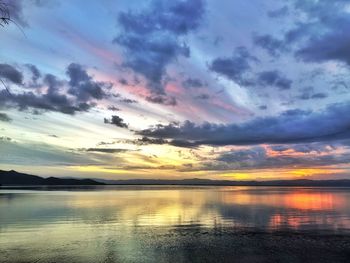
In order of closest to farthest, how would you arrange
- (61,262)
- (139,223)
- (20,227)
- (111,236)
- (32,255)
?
1. (61,262)
2. (32,255)
3. (111,236)
4. (20,227)
5. (139,223)

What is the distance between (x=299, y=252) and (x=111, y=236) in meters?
18.0

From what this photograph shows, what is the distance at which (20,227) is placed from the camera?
1718 inches

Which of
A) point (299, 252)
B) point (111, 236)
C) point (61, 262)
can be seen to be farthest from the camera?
point (111, 236)

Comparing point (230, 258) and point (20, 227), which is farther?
point (20, 227)

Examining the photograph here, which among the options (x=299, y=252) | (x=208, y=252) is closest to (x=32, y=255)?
(x=208, y=252)

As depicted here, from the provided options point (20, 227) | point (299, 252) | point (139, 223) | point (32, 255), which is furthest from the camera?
point (139, 223)

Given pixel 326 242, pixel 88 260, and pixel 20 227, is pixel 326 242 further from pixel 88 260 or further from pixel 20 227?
pixel 20 227

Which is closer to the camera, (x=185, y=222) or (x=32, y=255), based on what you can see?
(x=32, y=255)

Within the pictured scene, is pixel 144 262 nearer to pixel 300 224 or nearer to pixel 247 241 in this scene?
pixel 247 241

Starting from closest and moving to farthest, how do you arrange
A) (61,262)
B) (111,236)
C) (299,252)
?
1. (61,262)
2. (299,252)
3. (111,236)

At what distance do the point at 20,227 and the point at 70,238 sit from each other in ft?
35.1

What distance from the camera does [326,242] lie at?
113 feet

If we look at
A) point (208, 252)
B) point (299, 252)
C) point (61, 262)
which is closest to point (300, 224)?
point (299, 252)

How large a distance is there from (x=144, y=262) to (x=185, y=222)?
2465 centimetres
